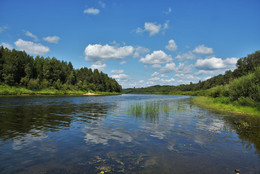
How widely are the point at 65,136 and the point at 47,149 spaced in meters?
3.38

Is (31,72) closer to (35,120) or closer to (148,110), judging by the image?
(35,120)

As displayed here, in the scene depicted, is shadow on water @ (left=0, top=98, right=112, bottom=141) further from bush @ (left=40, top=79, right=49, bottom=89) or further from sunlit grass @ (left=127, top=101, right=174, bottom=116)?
bush @ (left=40, top=79, right=49, bottom=89)

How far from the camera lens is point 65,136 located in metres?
14.6

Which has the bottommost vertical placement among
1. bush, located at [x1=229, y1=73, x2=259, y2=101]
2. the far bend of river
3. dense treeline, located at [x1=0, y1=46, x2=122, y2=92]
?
the far bend of river

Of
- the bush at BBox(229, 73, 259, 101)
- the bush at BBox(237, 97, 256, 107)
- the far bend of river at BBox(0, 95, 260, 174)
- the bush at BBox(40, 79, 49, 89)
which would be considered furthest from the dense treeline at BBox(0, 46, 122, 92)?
the bush at BBox(237, 97, 256, 107)

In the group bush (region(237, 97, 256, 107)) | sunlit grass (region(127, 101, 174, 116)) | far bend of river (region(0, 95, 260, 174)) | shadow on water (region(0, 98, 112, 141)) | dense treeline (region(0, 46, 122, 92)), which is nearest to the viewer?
far bend of river (region(0, 95, 260, 174))

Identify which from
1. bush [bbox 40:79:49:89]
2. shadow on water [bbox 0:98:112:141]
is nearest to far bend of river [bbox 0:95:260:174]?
shadow on water [bbox 0:98:112:141]

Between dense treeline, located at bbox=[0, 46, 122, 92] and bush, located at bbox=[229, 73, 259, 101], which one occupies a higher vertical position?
dense treeline, located at bbox=[0, 46, 122, 92]

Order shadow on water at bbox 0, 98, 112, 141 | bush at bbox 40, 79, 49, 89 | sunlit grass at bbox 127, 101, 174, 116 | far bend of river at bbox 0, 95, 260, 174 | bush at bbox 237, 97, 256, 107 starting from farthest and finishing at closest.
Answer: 1. bush at bbox 40, 79, 49, 89
2. sunlit grass at bbox 127, 101, 174, 116
3. bush at bbox 237, 97, 256, 107
4. shadow on water at bbox 0, 98, 112, 141
5. far bend of river at bbox 0, 95, 260, 174

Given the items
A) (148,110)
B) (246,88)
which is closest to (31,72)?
(148,110)

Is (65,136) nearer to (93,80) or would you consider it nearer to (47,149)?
(47,149)

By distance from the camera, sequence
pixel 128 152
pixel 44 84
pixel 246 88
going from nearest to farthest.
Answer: pixel 128 152, pixel 246 88, pixel 44 84

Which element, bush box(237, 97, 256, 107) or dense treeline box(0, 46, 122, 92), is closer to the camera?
bush box(237, 97, 256, 107)

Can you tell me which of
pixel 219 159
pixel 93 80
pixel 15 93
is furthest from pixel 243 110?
pixel 93 80
